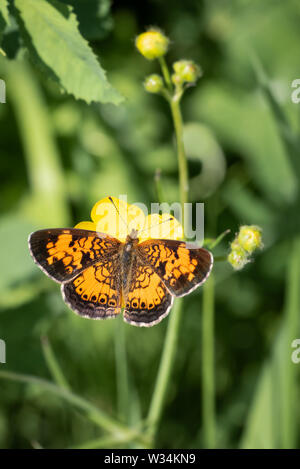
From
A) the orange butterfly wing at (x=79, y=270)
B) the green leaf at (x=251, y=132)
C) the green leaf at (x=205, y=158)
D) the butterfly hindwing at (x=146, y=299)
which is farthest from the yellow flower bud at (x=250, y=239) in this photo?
the green leaf at (x=251, y=132)

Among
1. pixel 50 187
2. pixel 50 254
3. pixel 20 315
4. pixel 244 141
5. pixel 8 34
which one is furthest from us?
pixel 244 141

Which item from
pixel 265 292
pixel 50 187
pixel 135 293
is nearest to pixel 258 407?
pixel 265 292

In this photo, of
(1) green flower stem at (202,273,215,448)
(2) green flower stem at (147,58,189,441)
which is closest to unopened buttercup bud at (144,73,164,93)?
(2) green flower stem at (147,58,189,441)

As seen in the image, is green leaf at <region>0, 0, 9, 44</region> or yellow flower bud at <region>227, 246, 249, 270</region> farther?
yellow flower bud at <region>227, 246, 249, 270</region>

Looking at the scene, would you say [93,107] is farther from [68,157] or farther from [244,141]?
[244,141]

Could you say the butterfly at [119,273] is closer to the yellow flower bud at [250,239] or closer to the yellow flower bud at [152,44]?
the yellow flower bud at [250,239]

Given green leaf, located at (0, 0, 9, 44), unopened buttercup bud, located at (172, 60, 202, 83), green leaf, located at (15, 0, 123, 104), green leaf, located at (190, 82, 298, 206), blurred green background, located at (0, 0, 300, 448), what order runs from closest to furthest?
green leaf, located at (0, 0, 9, 44)
green leaf, located at (15, 0, 123, 104)
unopened buttercup bud, located at (172, 60, 202, 83)
blurred green background, located at (0, 0, 300, 448)
green leaf, located at (190, 82, 298, 206)

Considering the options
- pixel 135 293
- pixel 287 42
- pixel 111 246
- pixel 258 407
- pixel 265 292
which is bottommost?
pixel 258 407

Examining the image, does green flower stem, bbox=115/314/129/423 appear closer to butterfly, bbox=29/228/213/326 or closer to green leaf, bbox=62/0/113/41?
butterfly, bbox=29/228/213/326
